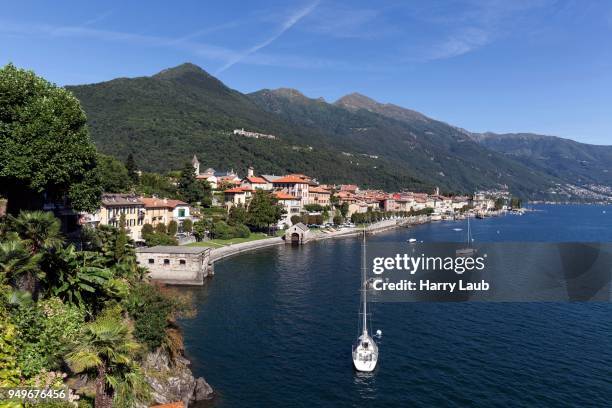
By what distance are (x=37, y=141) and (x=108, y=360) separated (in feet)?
76.0

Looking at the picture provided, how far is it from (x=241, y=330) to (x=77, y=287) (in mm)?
23442

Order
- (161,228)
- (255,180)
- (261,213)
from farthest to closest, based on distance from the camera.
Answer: (255,180), (261,213), (161,228)

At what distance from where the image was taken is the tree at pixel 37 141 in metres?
32.5

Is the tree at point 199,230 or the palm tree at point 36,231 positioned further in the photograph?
the tree at point 199,230

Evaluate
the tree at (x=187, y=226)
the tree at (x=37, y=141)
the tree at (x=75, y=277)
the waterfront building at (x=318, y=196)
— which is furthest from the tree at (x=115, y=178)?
the waterfront building at (x=318, y=196)

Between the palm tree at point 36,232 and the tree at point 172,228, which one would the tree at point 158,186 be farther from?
the palm tree at point 36,232

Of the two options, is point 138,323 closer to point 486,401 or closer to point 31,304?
point 31,304

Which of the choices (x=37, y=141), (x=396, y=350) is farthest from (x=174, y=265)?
(x=396, y=350)

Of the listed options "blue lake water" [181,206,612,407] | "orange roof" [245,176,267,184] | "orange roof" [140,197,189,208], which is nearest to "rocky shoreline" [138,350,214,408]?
"blue lake water" [181,206,612,407]

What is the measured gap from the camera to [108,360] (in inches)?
614

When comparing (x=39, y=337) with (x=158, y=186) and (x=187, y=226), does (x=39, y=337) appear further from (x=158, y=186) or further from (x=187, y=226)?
(x=158, y=186)

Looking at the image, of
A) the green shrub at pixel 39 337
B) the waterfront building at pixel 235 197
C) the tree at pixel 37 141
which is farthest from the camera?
the waterfront building at pixel 235 197

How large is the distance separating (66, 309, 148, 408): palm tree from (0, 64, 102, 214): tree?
21.1 metres

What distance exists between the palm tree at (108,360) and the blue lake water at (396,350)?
637 inches
